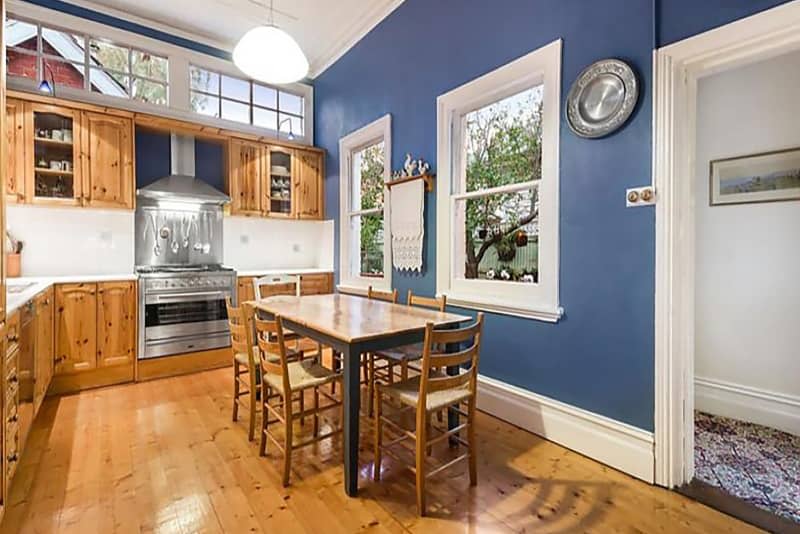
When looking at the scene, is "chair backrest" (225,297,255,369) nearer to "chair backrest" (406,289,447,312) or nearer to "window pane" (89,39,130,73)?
"chair backrest" (406,289,447,312)

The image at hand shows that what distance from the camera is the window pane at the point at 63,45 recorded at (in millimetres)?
3723

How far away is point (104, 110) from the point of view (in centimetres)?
363

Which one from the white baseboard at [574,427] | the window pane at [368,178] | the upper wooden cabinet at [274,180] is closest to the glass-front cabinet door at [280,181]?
the upper wooden cabinet at [274,180]

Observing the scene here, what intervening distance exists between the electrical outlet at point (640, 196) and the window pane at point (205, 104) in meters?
4.29

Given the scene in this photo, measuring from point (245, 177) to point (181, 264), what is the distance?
1.16m

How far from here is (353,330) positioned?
1.99 meters

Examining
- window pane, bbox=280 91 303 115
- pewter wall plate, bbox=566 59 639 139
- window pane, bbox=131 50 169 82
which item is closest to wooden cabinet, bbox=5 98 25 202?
window pane, bbox=131 50 169 82

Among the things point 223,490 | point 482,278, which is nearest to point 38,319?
point 223,490

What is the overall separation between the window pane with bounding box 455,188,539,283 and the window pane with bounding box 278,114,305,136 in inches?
113

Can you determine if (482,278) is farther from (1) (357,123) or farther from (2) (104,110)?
(2) (104,110)

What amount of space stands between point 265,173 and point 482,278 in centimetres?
290

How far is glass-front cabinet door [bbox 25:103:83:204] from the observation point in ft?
11.1

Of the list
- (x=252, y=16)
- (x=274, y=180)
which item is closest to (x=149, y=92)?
(x=252, y=16)

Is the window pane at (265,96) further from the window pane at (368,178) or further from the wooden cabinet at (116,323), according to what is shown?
the wooden cabinet at (116,323)
